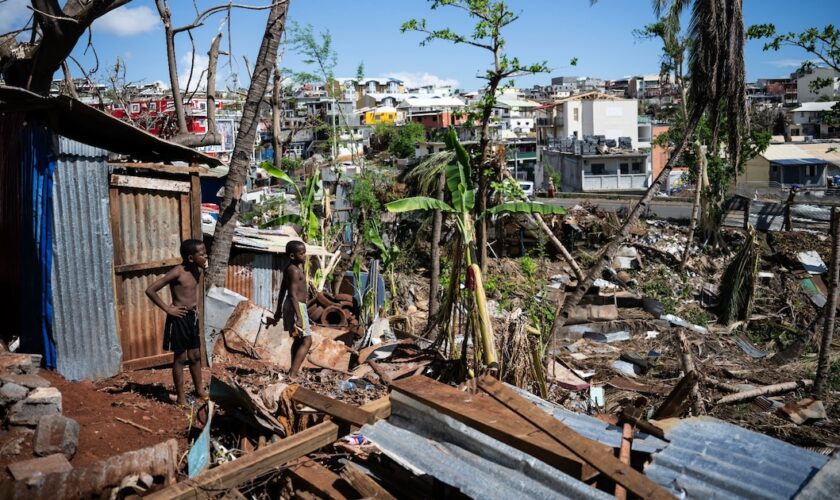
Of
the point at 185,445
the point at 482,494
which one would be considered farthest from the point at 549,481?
the point at 185,445

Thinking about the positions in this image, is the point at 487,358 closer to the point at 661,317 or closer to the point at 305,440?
the point at 305,440

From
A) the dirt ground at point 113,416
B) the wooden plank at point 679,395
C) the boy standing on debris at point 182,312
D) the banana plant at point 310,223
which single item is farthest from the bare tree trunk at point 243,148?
the wooden plank at point 679,395

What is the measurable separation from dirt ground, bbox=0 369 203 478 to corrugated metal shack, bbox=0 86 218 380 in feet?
0.85

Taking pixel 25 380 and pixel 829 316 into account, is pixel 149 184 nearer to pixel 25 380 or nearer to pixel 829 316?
pixel 25 380

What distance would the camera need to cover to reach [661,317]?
15.1 m

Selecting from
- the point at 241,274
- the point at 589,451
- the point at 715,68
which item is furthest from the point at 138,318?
the point at 715,68

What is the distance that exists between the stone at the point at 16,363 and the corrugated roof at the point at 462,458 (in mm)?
2878

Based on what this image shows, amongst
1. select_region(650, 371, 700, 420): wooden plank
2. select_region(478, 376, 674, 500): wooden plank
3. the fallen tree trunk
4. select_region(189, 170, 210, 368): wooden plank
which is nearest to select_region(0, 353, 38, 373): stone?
select_region(189, 170, 210, 368): wooden plank

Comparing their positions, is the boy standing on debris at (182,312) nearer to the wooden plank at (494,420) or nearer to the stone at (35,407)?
the stone at (35,407)

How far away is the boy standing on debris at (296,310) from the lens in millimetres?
6906

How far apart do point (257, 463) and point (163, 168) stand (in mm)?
3558

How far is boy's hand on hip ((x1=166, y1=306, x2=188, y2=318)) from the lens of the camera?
222 inches

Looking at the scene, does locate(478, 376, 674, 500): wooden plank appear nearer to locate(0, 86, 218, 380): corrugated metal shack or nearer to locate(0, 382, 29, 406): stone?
locate(0, 382, 29, 406): stone

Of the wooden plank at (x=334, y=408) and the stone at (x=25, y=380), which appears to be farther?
the stone at (x=25, y=380)
